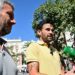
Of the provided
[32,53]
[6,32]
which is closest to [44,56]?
[32,53]

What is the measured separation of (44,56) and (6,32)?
1803 mm

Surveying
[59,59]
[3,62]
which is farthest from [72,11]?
[3,62]

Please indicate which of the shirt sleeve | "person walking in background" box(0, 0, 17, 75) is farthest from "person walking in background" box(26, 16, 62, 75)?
"person walking in background" box(0, 0, 17, 75)

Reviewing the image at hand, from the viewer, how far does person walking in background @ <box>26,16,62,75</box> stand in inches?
200

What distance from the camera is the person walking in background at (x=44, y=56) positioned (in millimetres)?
5082

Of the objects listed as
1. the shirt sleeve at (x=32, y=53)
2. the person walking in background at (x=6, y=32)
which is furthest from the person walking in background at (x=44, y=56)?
the person walking in background at (x=6, y=32)

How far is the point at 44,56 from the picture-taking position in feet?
16.8

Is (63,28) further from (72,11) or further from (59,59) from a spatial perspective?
(59,59)

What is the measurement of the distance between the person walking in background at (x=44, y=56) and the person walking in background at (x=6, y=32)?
168 cm

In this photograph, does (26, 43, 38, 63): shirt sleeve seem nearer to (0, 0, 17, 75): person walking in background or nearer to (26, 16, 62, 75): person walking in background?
(26, 16, 62, 75): person walking in background

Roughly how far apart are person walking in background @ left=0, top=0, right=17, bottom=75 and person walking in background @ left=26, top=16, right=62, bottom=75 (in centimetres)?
168

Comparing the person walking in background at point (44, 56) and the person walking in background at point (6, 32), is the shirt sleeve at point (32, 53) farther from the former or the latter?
the person walking in background at point (6, 32)

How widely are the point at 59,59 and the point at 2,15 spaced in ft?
6.74

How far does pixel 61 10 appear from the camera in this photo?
3609 cm
